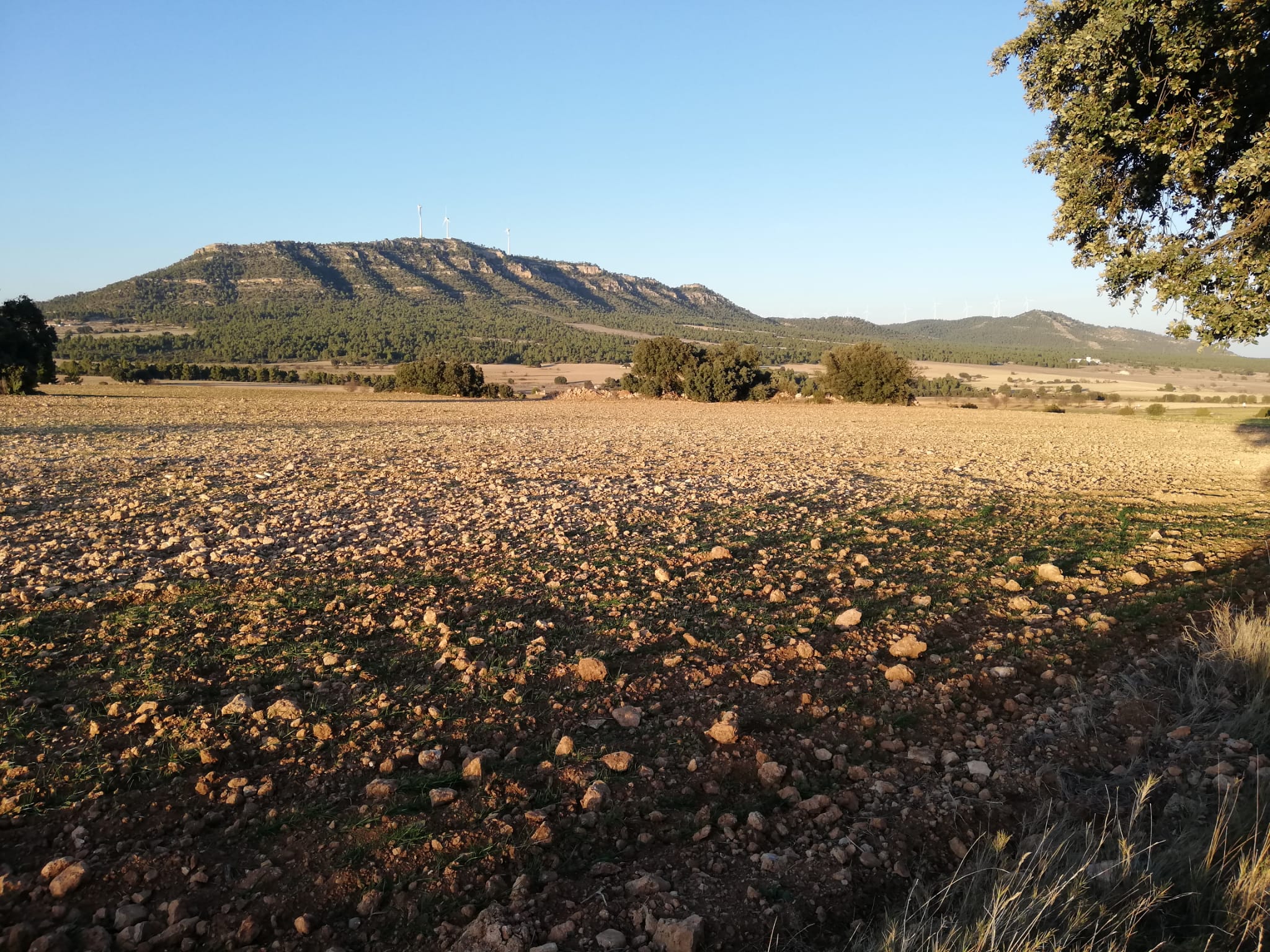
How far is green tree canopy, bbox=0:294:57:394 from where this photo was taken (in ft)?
121

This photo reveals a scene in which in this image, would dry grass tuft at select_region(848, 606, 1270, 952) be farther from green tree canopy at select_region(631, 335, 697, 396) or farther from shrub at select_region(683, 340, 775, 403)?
green tree canopy at select_region(631, 335, 697, 396)

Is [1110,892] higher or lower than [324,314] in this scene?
lower

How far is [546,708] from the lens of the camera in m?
4.30

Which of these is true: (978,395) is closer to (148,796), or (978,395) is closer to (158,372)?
(148,796)

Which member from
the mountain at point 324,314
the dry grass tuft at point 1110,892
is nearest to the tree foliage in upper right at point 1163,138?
the dry grass tuft at point 1110,892

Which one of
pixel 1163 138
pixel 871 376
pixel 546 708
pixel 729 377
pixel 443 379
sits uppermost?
pixel 1163 138

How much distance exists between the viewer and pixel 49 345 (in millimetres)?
40844

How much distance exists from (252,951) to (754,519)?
25.6ft

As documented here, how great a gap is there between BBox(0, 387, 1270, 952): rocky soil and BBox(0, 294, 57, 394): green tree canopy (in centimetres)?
3755

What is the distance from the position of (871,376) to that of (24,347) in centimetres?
5246

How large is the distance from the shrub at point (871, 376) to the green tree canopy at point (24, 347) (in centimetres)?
4957

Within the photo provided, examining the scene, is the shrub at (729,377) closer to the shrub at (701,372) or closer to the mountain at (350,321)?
the shrub at (701,372)

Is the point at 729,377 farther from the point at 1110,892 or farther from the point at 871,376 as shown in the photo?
the point at 1110,892

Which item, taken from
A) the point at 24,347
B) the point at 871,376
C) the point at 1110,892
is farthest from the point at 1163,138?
the point at 24,347
